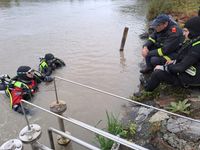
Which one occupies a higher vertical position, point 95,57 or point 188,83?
point 188,83


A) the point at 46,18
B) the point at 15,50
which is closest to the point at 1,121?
the point at 15,50

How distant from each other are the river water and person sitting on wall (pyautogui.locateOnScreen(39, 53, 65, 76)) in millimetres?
234

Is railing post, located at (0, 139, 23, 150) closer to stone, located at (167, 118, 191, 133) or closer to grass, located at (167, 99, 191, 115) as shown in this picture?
stone, located at (167, 118, 191, 133)

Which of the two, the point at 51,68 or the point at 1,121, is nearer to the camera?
the point at 1,121

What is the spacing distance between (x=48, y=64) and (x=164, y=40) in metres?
3.79

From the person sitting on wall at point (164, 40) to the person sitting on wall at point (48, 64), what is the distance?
3.17m

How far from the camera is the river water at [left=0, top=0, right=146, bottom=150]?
534 cm

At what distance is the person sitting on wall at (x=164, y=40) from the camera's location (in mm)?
4945

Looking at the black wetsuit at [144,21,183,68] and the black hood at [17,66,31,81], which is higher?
the black wetsuit at [144,21,183,68]

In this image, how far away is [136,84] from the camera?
6641mm

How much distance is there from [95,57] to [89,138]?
450cm

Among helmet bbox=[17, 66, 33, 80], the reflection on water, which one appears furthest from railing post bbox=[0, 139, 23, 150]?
the reflection on water

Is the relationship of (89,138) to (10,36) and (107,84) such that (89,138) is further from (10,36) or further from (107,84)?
(10,36)

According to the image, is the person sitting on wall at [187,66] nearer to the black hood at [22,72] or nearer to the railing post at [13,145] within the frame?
the railing post at [13,145]
